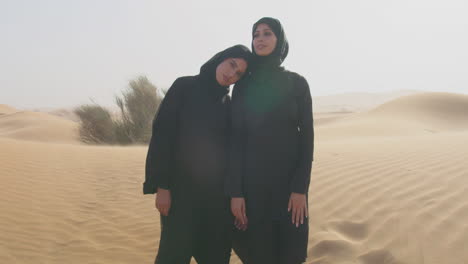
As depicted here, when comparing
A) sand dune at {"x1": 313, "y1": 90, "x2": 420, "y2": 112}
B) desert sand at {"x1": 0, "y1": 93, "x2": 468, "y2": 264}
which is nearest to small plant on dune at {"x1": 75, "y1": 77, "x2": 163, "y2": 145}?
desert sand at {"x1": 0, "y1": 93, "x2": 468, "y2": 264}

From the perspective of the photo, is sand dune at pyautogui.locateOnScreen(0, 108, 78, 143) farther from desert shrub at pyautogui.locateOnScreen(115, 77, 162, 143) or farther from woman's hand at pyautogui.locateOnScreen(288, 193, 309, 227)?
woman's hand at pyautogui.locateOnScreen(288, 193, 309, 227)

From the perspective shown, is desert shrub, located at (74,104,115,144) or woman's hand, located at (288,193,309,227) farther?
desert shrub, located at (74,104,115,144)

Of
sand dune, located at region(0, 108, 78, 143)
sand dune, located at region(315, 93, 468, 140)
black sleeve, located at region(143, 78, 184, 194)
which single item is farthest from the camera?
sand dune, located at region(0, 108, 78, 143)

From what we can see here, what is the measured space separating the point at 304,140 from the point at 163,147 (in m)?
0.94

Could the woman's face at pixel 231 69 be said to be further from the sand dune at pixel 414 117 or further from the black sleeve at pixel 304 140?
the sand dune at pixel 414 117

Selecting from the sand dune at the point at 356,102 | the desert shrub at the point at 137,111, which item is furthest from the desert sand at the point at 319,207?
the sand dune at the point at 356,102

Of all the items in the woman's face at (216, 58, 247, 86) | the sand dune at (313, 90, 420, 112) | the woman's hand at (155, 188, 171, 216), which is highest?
the woman's face at (216, 58, 247, 86)

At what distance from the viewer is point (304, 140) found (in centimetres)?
233

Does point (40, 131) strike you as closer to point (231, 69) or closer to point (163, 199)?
point (163, 199)

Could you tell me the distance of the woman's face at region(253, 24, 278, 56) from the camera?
2.35 meters

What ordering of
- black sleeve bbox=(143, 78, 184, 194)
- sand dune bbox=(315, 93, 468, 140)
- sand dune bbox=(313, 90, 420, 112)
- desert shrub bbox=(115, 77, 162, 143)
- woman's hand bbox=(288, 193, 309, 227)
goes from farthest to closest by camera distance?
sand dune bbox=(313, 90, 420, 112) < sand dune bbox=(315, 93, 468, 140) < desert shrub bbox=(115, 77, 162, 143) < black sleeve bbox=(143, 78, 184, 194) < woman's hand bbox=(288, 193, 309, 227)

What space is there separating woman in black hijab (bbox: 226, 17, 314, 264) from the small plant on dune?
1139 cm

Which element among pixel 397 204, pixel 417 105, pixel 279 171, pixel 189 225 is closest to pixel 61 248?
pixel 189 225

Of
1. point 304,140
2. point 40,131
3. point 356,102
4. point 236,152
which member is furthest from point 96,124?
point 356,102
